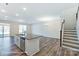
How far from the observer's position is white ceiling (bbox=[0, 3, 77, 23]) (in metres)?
1.70

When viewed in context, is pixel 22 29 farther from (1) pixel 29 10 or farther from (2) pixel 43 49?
(2) pixel 43 49

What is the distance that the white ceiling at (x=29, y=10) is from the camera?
1.70 m

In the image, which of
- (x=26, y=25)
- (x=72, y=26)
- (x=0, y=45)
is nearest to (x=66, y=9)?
(x=72, y=26)

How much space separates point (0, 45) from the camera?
67.1 inches

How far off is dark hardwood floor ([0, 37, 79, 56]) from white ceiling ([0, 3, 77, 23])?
476mm

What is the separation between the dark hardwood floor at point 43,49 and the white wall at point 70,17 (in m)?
0.40

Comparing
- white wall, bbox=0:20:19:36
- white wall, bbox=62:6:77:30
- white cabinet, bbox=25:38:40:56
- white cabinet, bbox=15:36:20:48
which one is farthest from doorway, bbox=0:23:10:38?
white wall, bbox=62:6:77:30

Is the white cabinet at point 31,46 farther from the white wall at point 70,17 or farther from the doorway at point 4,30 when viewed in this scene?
the white wall at point 70,17

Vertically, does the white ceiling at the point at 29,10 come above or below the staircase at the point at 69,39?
above

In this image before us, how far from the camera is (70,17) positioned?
5.76 ft

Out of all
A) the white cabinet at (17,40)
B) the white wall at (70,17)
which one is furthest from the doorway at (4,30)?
the white wall at (70,17)

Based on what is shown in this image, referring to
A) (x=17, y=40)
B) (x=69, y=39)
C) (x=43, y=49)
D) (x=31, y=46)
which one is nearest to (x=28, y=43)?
(x=31, y=46)

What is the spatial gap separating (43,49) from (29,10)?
0.88 metres

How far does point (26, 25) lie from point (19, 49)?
53cm
